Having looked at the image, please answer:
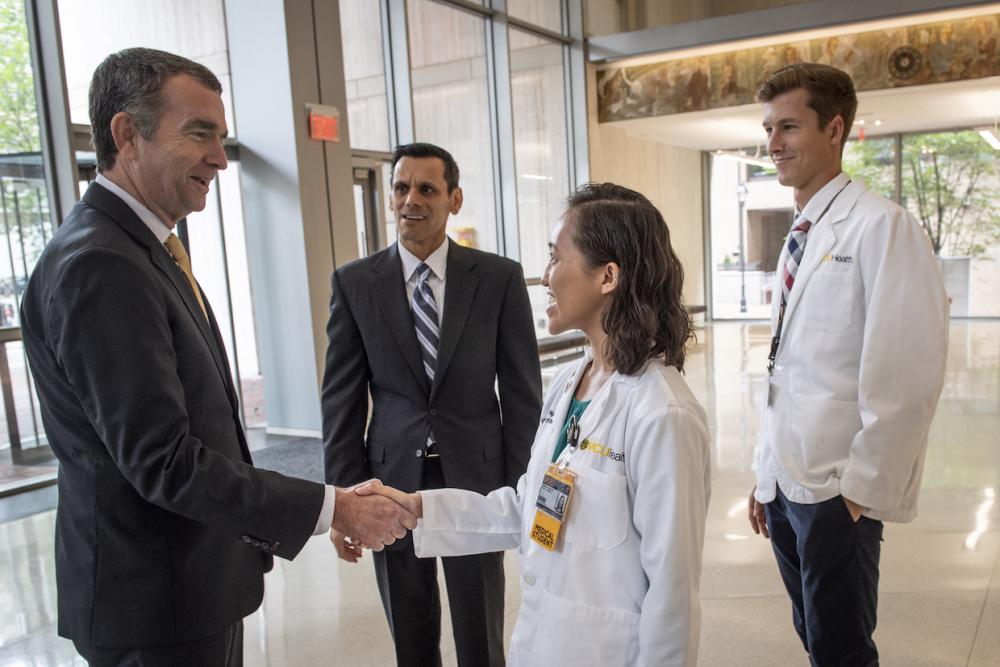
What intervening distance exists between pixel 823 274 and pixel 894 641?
1870mm

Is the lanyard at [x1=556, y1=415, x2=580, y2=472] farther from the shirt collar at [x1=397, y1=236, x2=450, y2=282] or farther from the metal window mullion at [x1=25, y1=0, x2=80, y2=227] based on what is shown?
the metal window mullion at [x1=25, y1=0, x2=80, y2=227]

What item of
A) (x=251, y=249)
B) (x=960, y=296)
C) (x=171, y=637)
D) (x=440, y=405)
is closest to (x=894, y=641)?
(x=440, y=405)

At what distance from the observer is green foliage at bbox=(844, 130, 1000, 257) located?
629 inches

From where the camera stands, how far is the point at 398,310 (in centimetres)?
264

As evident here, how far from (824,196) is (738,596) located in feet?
6.98

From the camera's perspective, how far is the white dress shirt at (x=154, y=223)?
1.75m

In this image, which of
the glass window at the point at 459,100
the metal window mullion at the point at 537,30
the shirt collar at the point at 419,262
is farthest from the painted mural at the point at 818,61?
the shirt collar at the point at 419,262

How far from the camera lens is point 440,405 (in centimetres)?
259

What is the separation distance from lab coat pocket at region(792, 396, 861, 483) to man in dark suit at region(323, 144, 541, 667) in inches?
35.4

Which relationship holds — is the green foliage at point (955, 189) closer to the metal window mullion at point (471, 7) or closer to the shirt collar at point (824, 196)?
the metal window mullion at point (471, 7)

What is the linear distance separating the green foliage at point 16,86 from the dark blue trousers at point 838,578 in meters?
5.88

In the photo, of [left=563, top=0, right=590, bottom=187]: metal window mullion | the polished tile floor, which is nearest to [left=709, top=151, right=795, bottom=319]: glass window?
[left=563, top=0, right=590, bottom=187]: metal window mullion

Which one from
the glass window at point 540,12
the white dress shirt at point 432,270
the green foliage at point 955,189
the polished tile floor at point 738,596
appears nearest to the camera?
the white dress shirt at point 432,270

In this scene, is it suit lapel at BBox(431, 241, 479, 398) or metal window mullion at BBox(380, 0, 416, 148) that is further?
metal window mullion at BBox(380, 0, 416, 148)
